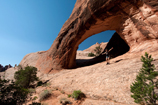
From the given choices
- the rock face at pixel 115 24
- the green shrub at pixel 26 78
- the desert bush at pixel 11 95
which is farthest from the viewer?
the green shrub at pixel 26 78

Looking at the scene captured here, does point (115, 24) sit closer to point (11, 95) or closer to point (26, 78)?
point (11, 95)

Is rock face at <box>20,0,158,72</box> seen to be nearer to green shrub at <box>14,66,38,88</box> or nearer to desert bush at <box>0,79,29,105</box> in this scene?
green shrub at <box>14,66,38,88</box>

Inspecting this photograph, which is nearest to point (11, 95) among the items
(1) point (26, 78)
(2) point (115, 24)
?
(1) point (26, 78)

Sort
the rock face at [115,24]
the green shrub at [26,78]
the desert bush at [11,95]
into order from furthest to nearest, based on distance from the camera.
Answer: the green shrub at [26,78], the rock face at [115,24], the desert bush at [11,95]

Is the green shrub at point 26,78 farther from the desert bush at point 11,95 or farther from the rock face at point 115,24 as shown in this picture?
the desert bush at point 11,95

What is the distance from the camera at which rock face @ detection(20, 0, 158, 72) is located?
7.45 metres

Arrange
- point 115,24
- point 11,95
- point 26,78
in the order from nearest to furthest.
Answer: point 11,95, point 26,78, point 115,24

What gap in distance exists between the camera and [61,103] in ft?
17.3

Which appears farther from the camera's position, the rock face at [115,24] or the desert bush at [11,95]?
Result: the rock face at [115,24]

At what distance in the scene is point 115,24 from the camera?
1175 centimetres

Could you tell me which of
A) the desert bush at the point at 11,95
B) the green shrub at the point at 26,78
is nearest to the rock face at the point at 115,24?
the green shrub at the point at 26,78

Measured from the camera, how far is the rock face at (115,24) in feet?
24.4

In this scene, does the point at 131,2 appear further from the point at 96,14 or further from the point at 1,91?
the point at 1,91

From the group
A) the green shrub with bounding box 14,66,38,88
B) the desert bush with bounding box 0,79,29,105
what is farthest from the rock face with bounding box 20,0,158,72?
the desert bush with bounding box 0,79,29,105
